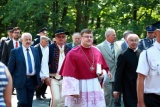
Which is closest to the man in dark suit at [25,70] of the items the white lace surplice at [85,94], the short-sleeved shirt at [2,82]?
the white lace surplice at [85,94]

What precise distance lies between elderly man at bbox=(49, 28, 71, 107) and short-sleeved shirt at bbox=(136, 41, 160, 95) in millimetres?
→ 4997

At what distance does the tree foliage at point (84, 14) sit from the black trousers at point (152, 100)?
54.6 feet

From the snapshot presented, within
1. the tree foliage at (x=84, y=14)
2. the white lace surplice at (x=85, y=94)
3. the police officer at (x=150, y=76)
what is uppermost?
the tree foliage at (x=84, y=14)

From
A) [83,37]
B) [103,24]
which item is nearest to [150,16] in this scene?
[103,24]

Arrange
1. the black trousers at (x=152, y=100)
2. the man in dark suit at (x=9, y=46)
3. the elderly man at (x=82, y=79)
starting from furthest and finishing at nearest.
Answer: the man in dark suit at (x=9, y=46) < the elderly man at (x=82, y=79) < the black trousers at (x=152, y=100)

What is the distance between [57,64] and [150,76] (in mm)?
5112

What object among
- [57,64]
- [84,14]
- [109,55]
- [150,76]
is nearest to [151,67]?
[150,76]

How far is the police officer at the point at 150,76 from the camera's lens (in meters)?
6.62

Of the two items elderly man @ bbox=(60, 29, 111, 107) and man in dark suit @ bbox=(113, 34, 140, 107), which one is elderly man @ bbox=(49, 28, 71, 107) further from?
elderly man @ bbox=(60, 29, 111, 107)

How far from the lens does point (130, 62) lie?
9.85 m

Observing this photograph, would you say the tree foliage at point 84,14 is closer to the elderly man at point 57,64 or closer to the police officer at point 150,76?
the elderly man at point 57,64

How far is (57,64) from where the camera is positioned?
11.6m

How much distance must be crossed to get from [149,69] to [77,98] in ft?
9.03

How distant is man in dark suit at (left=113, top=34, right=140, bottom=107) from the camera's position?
387 inches
